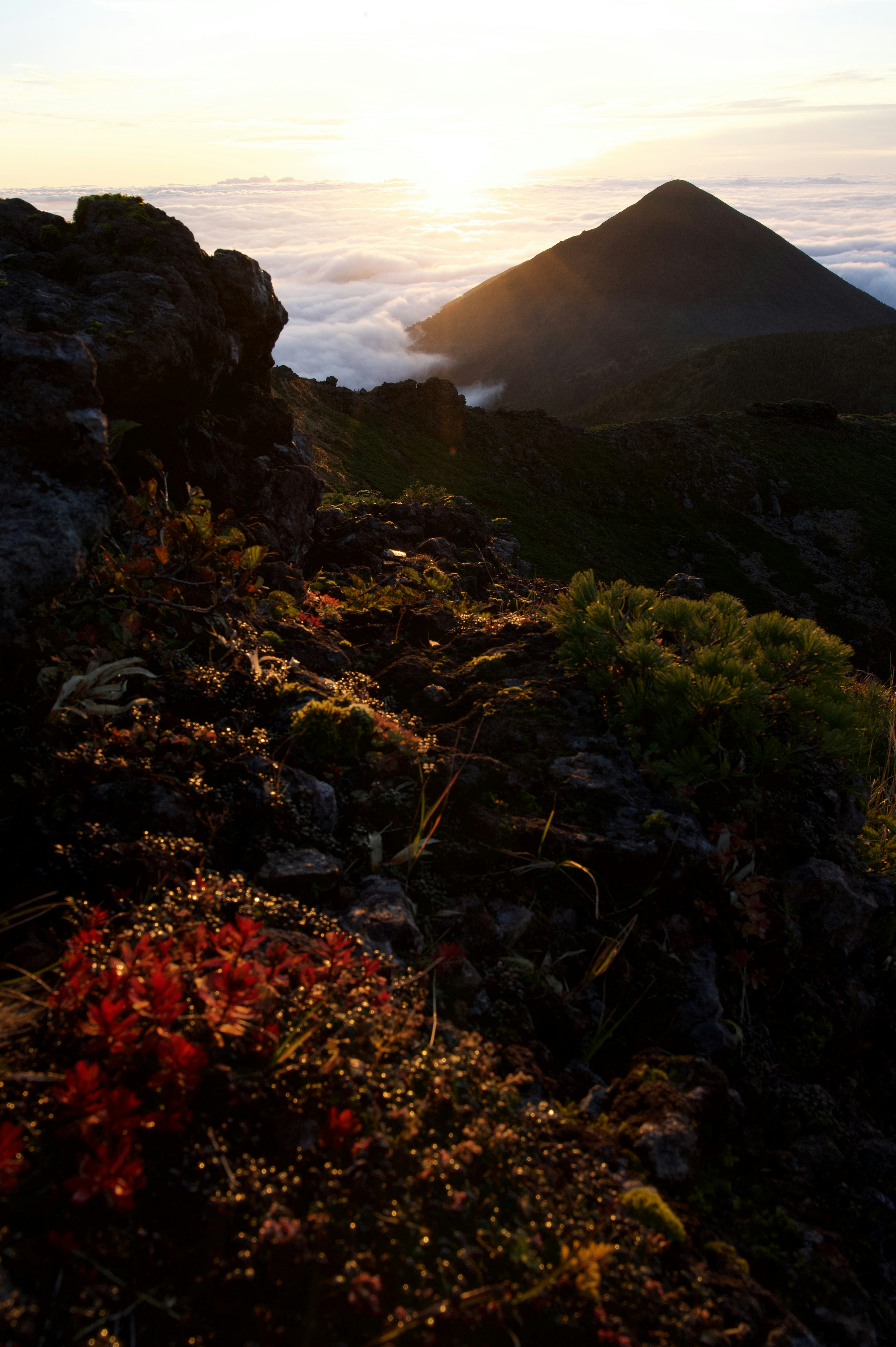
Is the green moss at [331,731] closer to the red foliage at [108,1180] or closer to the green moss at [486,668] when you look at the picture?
the green moss at [486,668]

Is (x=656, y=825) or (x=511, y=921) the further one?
(x=656, y=825)

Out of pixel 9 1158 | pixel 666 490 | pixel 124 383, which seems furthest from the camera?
pixel 666 490

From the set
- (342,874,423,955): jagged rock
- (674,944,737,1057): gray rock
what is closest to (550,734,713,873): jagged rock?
(674,944,737,1057): gray rock

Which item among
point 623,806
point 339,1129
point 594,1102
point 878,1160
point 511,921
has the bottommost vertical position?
point 878,1160

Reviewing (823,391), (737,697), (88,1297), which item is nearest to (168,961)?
(88,1297)

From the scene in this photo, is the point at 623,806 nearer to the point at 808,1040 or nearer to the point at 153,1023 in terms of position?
the point at 808,1040

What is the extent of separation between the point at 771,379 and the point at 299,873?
149 meters

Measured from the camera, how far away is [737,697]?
5230 mm

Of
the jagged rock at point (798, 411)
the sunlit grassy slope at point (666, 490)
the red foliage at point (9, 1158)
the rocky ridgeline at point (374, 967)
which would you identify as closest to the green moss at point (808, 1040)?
the rocky ridgeline at point (374, 967)

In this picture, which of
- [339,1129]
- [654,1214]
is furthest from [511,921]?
[339,1129]

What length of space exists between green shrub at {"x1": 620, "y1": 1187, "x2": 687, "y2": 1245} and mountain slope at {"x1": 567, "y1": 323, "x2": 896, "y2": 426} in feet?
415

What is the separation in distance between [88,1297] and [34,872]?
1955 millimetres

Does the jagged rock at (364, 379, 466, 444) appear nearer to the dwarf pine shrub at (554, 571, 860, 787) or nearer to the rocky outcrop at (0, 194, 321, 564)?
the rocky outcrop at (0, 194, 321, 564)

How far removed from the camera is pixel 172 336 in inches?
286
